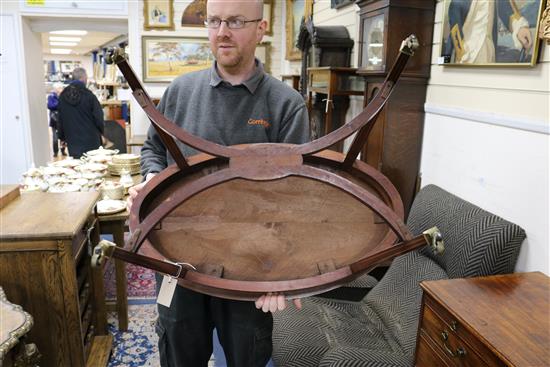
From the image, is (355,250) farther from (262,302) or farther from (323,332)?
(323,332)

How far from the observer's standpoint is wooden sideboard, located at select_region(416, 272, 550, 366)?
4.31 feet

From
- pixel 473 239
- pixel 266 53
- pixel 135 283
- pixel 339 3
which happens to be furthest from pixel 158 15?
pixel 473 239

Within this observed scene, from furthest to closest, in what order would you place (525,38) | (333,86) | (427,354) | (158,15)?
(158,15) < (333,86) < (525,38) < (427,354)

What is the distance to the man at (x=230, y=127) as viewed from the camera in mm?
1429

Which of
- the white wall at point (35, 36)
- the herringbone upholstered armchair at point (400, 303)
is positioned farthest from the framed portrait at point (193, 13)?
the herringbone upholstered armchair at point (400, 303)

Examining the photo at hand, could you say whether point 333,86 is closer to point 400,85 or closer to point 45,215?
point 400,85

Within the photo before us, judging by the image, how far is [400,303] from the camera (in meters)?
2.26

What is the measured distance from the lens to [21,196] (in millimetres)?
2479

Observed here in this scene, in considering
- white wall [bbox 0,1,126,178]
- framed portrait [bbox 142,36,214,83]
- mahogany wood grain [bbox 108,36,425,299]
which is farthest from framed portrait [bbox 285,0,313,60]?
mahogany wood grain [bbox 108,36,425,299]

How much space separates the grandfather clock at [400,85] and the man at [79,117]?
3554 millimetres

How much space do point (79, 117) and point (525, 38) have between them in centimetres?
464

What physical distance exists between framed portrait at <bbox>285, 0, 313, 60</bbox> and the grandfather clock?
2381 millimetres

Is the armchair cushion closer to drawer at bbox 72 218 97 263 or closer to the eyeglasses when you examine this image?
the eyeglasses

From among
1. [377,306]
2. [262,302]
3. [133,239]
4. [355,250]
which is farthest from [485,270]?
[133,239]
